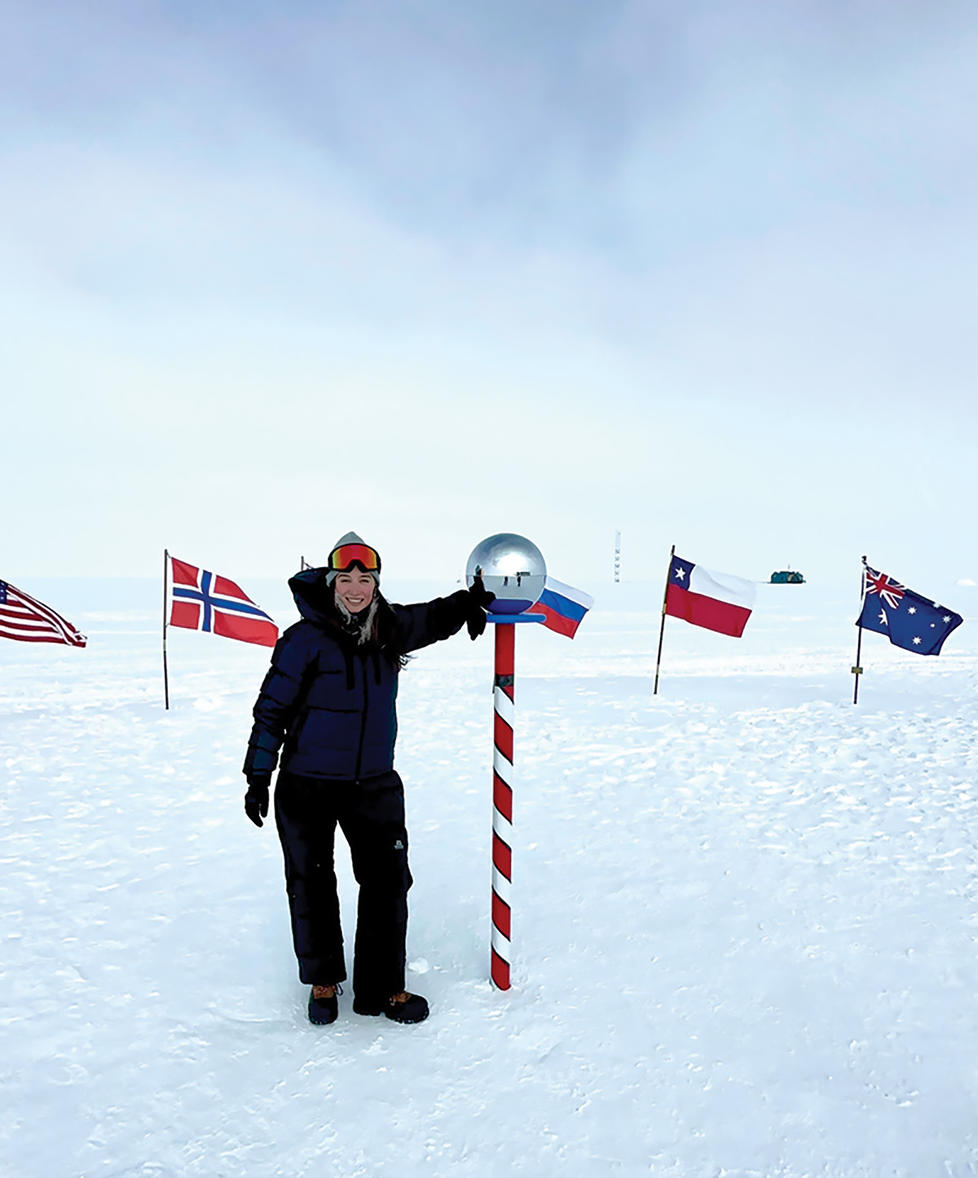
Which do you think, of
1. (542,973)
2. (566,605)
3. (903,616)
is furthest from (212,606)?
(903,616)

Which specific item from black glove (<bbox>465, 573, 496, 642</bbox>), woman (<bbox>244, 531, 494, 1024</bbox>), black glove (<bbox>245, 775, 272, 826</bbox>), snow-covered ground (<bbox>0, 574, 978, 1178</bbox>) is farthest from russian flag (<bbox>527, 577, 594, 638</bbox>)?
black glove (<bbox>245, 775, 272, 826</bbox>)

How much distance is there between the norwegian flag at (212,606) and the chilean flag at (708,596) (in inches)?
210

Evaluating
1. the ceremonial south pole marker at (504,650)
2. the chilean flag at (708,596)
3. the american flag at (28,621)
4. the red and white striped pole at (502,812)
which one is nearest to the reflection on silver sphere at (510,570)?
the ceremonial south pole marker at (504,650)

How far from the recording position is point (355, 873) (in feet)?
10.8

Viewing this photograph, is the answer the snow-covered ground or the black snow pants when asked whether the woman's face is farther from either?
the snow-covered ground

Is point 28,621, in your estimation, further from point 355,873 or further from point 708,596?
point 708,596

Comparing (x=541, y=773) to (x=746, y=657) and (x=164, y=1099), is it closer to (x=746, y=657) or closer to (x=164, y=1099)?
(x=164, y=1099)

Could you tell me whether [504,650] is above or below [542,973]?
above

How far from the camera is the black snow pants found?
3236mm

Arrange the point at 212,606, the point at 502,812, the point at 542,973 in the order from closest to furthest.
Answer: the point at 502,812 → the point at 542,973 → the point at 212,606

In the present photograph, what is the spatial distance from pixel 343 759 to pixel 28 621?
20.6ft

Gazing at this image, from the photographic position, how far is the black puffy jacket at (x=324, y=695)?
10.3ft

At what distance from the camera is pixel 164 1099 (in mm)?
2865

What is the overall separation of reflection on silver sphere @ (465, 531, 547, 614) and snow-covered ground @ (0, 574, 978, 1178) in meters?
1.84
